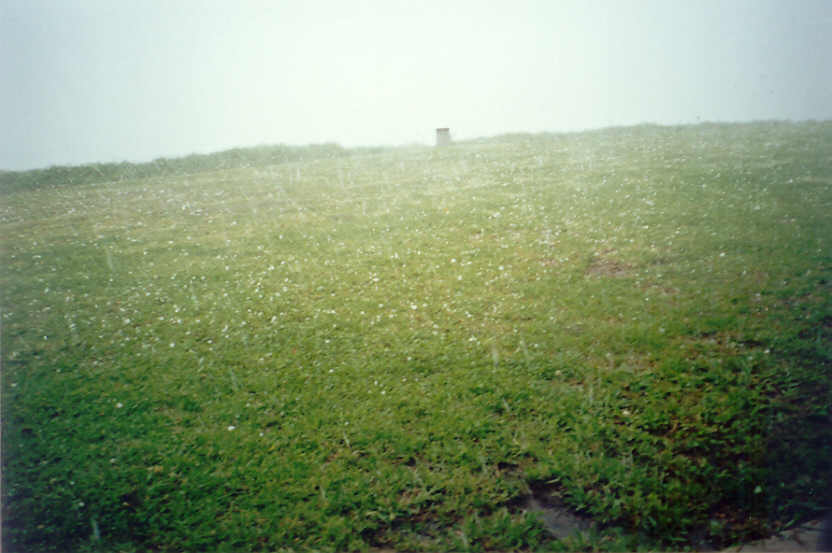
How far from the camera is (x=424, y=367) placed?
3.89 metres

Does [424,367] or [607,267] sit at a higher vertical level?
[607,267]

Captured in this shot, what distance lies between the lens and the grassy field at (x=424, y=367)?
8.79ft

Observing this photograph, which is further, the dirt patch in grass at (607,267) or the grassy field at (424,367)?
the dirt patch in grass at (607,267)

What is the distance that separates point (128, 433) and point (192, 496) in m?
0.96

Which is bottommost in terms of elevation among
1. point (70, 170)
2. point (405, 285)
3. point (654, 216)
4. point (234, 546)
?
point (234, 546)

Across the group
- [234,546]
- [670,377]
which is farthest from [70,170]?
[670,377]

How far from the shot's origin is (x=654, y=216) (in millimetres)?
6320

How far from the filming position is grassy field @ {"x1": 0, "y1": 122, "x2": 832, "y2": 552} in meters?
2.68

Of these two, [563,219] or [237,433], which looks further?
[563,219]

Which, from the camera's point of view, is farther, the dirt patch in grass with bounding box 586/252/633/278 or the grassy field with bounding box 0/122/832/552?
the dirt patch in grass with bounding box 586/252/633/278

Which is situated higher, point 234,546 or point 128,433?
point 128,433

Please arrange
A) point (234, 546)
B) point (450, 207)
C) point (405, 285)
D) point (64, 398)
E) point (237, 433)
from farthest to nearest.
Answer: point (450, 207) → point (405, 285) → point (64, 398) → point (237, 433) → point (234, 546)

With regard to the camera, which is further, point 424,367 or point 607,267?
point 607,267

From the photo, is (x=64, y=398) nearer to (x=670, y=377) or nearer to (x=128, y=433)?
(x=128, y=433)
